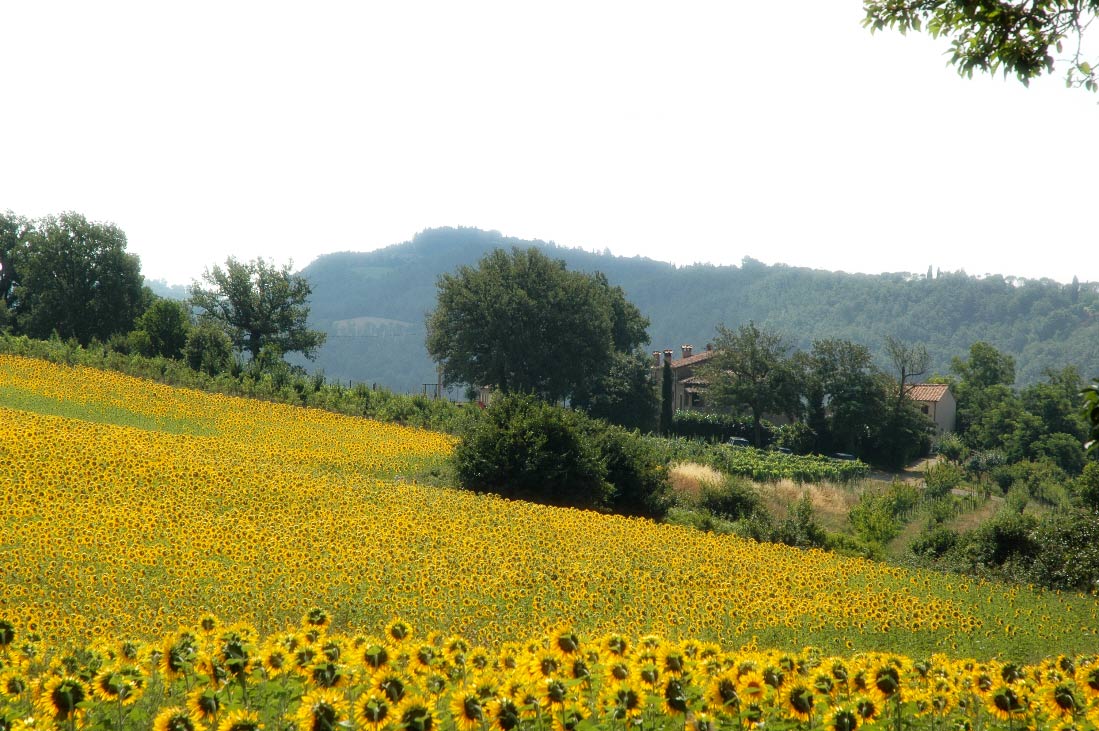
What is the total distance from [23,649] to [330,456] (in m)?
16.6

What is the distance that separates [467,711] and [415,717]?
11.4 inches

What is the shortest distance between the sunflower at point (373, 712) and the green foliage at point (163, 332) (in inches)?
1626

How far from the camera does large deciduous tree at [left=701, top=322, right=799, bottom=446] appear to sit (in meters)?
65.4

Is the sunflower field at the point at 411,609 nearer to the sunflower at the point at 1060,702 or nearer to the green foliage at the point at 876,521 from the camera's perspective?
the sunflower at the point at 1060,702

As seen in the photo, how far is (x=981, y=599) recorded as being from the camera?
13.7 metres

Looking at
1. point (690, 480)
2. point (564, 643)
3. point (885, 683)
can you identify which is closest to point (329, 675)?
point (564, 643)

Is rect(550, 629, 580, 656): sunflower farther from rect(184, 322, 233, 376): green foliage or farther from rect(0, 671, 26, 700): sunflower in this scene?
rect(184, 322, 233, 376): green foliage

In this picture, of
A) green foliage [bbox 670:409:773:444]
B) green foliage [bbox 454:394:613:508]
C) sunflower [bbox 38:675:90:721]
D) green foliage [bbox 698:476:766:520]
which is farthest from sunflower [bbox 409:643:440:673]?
green foliage [bbox 670:409:773:444]

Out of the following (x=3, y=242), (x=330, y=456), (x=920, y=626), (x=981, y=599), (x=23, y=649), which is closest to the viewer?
(x=23, y=649)

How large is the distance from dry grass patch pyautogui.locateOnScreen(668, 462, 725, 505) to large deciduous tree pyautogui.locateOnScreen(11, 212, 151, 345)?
40507 millimetres

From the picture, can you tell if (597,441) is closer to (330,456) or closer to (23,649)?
(330,456)

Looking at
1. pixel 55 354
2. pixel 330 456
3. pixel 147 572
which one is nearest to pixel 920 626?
pixel 147 572

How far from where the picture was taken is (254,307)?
5569 cm

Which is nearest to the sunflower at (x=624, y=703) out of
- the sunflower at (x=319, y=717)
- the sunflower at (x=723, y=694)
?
the sunflower at (x=723, y=694)
